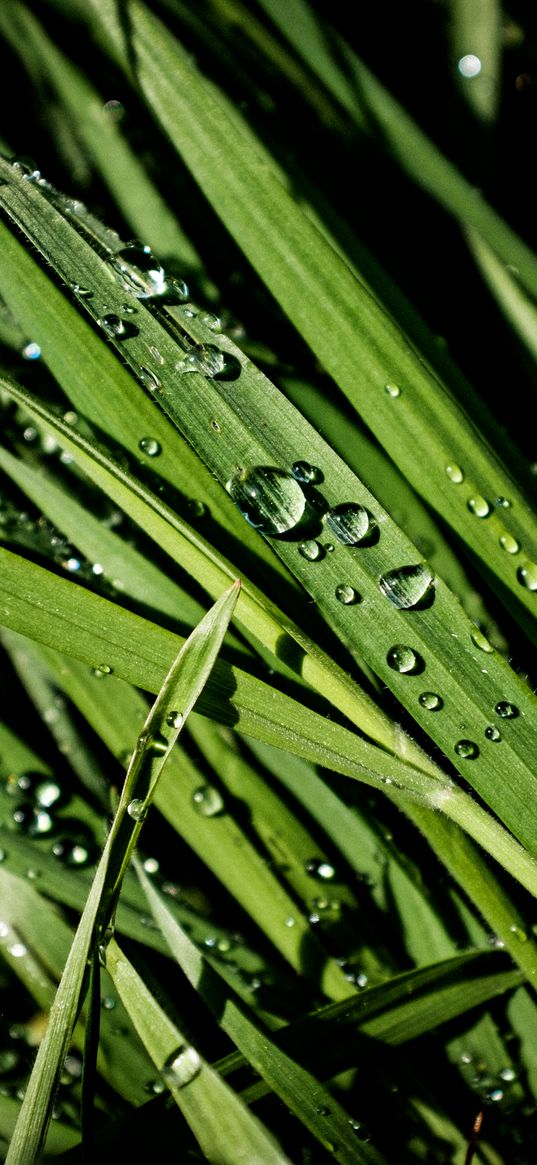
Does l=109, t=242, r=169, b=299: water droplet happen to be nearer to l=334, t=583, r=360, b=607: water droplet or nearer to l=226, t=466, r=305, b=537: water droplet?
l=226, t=466, r=305, b=537: water droplet

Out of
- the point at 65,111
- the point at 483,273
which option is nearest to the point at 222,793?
the point at 483,273

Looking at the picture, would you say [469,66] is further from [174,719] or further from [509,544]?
[174,719]

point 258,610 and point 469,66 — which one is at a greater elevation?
point 469,66

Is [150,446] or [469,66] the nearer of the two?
[150,446]

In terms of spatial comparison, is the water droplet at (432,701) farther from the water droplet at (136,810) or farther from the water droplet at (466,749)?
the water droplet at (136,810)

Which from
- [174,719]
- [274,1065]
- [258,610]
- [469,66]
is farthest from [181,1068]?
[469,66]

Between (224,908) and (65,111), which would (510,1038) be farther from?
(65,111)

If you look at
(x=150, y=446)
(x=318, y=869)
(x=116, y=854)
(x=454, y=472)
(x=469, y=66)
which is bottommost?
(x=116, y=854)
